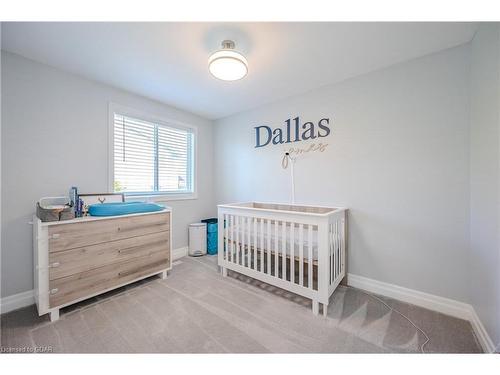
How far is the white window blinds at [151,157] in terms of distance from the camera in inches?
95.0

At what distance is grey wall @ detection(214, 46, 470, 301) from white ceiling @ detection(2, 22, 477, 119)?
0.79 feet

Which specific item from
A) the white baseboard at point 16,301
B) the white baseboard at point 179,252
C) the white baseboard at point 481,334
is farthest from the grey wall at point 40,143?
the white baseboard at point 481,334

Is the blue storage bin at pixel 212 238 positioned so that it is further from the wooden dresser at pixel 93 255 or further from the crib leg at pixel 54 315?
the crib leg at pixel 54 315

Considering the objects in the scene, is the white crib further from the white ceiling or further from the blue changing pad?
the white ceiling

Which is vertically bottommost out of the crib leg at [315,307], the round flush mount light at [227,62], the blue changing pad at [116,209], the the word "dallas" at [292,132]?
the crib leg at [315,307]

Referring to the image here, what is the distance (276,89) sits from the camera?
7.67 feet

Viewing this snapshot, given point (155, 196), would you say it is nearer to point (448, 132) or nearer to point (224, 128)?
point (224, 128)

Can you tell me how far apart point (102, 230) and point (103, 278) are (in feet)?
1.47

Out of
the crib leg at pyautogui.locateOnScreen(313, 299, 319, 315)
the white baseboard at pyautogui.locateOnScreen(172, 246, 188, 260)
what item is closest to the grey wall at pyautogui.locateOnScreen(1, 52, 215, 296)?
the white baseboard at pyautogui.locateOnScreen(172, 246, 188, 260)

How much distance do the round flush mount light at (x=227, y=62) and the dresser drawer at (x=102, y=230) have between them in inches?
63.6

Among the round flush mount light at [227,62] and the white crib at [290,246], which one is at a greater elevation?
the round flush mount light at [227,62]

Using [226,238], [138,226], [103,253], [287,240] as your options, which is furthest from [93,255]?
[287,240]

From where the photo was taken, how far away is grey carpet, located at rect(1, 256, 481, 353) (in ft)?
4.19

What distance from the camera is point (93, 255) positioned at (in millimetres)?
1705
